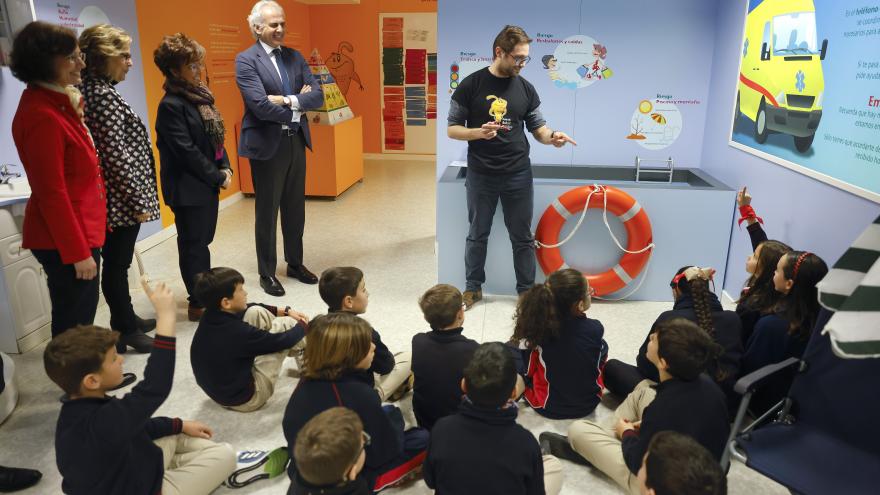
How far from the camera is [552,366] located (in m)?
2.18

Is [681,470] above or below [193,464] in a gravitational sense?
above

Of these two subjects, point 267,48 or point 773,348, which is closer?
point 773,348

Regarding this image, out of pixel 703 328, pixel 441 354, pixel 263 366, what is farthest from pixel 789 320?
pixel 263 366

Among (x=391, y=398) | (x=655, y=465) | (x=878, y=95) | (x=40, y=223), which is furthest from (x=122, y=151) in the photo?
(x=878, y=95)

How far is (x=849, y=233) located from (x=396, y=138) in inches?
246

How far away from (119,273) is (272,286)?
929 mm

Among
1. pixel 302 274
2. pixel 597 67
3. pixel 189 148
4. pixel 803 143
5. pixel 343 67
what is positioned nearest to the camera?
pixel 803 143

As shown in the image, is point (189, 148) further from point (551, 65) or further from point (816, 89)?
point (816, 89)

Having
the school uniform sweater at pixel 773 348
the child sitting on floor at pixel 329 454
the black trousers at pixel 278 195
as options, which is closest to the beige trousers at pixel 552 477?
the child sitting on floor at pixel 329 454

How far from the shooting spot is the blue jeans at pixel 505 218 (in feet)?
10.3

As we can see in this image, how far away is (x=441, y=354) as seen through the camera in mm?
1932

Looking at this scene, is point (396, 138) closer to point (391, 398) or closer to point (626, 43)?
point (626, 43)

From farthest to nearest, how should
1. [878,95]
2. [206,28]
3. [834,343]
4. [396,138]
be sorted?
[396,138], [206,28], [878,95], [834,343]

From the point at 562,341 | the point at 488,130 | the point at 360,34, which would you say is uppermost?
the point at 360,34
